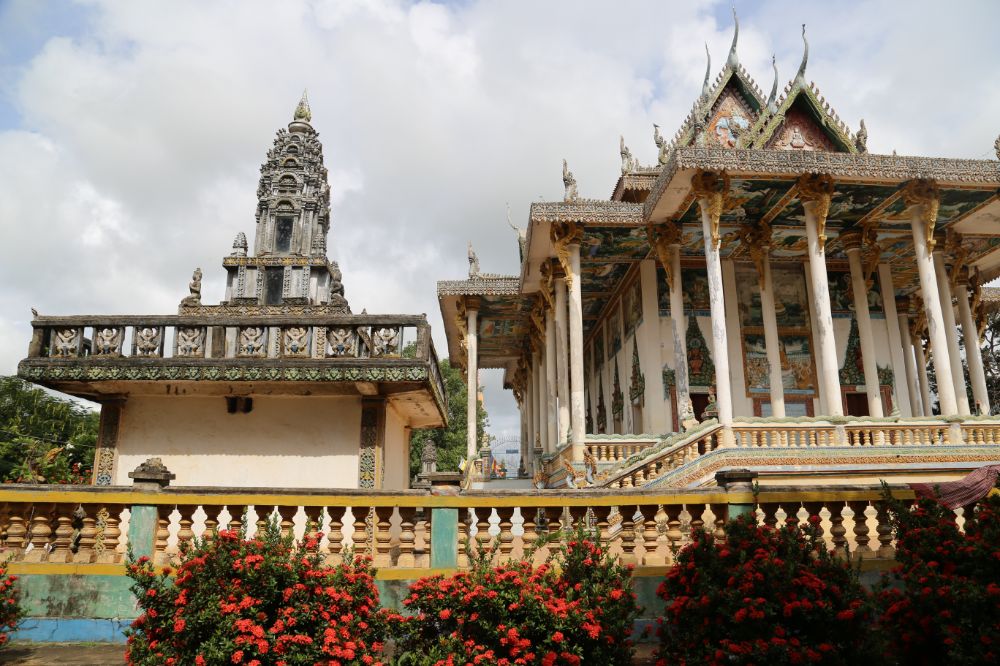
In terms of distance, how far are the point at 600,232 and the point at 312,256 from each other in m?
10.3

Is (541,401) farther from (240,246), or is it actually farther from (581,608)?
(581,608)

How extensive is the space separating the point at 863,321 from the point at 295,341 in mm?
16665

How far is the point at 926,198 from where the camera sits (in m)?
15.7

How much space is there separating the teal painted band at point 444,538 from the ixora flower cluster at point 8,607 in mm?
3171

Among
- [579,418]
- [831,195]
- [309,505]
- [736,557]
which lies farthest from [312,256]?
[736,557]

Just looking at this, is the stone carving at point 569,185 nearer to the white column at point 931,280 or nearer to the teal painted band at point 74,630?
the white column at point 931,280

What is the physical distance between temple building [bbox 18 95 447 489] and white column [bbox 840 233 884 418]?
567 inches

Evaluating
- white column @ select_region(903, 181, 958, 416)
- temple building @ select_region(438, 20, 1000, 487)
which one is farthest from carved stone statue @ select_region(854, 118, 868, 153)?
white column @ select_region(903, 181, 958, 416)

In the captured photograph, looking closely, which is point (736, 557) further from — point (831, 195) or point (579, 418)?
point (831, 195)

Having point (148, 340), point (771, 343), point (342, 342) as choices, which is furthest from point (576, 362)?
point (148, 340)

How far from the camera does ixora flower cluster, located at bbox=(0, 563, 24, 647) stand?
16.7 ft

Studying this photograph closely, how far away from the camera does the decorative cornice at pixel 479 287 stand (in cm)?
2300

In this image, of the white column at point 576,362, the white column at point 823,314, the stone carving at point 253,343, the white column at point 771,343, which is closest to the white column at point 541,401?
the white column at point 576,362

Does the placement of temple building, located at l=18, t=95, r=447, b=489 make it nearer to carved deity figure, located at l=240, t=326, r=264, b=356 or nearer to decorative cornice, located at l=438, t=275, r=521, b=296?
carved deity figure, located at l=240, t=326, r=264, b=356
